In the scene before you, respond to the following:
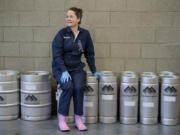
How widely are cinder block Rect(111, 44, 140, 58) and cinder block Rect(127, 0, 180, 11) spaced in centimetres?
56

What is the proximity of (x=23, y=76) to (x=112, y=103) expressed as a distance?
50.4 inches

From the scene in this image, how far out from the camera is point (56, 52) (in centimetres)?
387

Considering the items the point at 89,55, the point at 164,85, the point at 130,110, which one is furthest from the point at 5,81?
the point at 164,85

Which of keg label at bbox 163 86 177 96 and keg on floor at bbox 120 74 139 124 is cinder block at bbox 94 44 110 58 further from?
keg label at bbox 163 86 177 96

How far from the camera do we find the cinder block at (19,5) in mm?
4660

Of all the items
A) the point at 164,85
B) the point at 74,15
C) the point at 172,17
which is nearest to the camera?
the point at 74,15

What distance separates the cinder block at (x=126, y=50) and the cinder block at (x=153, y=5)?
564mm

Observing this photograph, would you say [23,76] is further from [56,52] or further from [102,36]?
[102,36]

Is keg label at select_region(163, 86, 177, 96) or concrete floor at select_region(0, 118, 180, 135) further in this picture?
keg label at select_region(163, 86, 177, 96)

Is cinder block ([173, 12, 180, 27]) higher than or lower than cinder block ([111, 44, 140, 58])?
higher

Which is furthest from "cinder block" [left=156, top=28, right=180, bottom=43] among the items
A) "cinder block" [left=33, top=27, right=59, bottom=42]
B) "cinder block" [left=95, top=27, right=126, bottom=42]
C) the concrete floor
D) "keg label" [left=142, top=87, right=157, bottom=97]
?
"cinder block" [left=33, top=27, right=59, bottom=42]

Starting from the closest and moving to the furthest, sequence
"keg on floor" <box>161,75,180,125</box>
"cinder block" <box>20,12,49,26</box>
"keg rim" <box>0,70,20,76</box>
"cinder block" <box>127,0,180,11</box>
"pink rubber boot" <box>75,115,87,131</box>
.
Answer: "pink rubber boot" <box>75,115,87,131</box>
"keg on floor" <box>161,75,180,125</box>
"keg rim" <box>0,70,20,76</box>
"cinder block" <box>127,0,180,11</box>
"cinder block" <box>20,12,49,26</box>

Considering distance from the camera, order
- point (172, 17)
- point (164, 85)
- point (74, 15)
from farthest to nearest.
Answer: point (172, 17) < point (164, 85) < point (74, 15)

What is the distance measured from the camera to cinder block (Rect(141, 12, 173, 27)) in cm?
458
